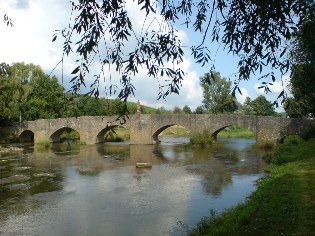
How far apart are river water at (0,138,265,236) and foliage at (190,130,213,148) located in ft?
30.0

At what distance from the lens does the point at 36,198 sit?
1532 cm

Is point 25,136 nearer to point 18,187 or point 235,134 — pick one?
point 235,134

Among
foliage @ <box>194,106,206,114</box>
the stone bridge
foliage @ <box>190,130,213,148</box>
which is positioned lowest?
foliage @ <box>190,130,213,148</box>

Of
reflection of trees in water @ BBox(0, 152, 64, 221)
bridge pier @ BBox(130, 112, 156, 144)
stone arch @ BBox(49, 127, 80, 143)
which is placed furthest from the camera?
stone arch @ BBox(49, 127, 80, 143)

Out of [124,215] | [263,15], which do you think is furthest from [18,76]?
[263,15]

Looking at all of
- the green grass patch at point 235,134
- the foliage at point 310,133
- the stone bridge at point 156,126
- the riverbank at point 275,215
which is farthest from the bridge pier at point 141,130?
the riverbank at point 275,215

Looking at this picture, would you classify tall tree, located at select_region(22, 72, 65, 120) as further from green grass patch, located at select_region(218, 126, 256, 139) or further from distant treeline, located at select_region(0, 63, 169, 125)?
green grass patch, located at select_region(218, 126, 256, 139)

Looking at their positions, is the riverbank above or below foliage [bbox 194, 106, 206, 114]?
below

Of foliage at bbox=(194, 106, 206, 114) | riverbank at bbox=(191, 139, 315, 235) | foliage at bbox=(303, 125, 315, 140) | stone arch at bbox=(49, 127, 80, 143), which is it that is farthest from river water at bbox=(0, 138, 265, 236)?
foliage at bbox=(194, 106, 206, 114)

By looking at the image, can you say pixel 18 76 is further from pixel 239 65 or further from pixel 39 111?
pixel 239 65

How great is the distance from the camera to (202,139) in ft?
121

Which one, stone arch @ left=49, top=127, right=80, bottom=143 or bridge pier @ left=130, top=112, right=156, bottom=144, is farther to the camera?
stone arch @ left=49, top=127, right=80, bottom=143

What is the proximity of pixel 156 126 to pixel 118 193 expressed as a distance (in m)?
25.1

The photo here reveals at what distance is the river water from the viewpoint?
11562 millimetres
